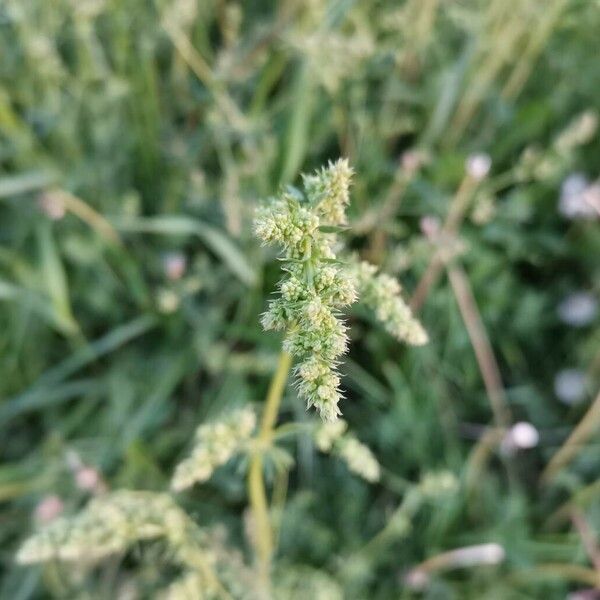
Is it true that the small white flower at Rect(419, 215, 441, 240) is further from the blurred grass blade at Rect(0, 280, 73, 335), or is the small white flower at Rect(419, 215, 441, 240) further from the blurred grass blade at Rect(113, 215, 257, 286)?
the blurred grass blade at Rect(0, 280, 73, 335)

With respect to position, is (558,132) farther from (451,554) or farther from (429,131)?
(451,554)

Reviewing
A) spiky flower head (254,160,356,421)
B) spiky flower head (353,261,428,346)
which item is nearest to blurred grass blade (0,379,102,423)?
spiky flower head (353,261,428,346)

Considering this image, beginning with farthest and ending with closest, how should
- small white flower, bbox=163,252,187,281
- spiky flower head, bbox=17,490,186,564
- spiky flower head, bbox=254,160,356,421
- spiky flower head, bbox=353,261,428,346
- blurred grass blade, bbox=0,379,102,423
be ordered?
blurred grass blade, bbox=0,379,102,423, small white flower, bbox=163,252,187,281, spiky flower head, bbox=17,490,186,564, spiky flower head, bbox=353,261,428,346, spiky flower head, bbox=254,160,356,421

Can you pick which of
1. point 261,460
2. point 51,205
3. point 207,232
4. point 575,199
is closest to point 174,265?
point 207,232

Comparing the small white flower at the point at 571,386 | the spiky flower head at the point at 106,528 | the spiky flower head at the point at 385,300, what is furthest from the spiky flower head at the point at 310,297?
the small white flower at the point at 571,386

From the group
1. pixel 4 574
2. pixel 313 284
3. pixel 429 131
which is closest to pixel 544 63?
pixel 429 131
